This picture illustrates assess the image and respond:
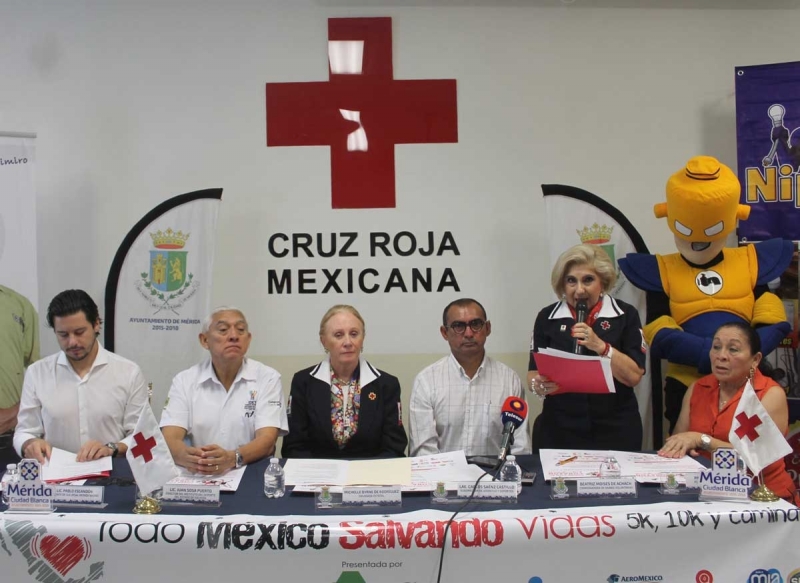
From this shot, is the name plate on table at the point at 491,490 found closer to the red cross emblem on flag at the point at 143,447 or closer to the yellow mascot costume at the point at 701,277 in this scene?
the red cross emblem on flag at the point at 143,447

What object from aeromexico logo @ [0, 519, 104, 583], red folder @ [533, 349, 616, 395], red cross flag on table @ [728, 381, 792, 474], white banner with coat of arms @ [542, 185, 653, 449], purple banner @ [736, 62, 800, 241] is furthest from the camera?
white banner with coat of arms @ [542, 185, 653, 449]

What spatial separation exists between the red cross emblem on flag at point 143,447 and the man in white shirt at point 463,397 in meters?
0.98

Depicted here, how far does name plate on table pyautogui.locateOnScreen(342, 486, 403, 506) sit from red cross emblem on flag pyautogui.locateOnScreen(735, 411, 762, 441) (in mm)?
855

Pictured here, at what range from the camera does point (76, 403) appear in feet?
7.70

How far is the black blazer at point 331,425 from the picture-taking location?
229cm


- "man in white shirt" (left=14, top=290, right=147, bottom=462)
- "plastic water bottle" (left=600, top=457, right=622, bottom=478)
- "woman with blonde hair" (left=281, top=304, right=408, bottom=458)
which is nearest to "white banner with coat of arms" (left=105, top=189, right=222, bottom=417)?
"man in white shirt" (left=14, top=290, right=147, bottom=462)

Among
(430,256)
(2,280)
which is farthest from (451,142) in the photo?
(2,280)

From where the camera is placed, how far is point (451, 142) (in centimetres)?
332

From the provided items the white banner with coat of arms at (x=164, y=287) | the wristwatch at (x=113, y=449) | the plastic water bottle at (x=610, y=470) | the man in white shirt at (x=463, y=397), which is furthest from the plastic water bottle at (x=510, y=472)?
the white banner with coat of arms at (x=164, y=287)

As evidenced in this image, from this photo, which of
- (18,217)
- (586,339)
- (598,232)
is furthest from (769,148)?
(18,217)

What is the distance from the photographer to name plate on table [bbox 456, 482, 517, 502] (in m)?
1.60

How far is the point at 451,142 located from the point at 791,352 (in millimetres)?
1734

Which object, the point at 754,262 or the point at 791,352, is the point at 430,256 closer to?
the point at 754,262

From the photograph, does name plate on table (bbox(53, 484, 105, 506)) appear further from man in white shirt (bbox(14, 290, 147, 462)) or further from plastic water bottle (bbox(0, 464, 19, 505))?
man in white shirt (bbox(14, 290, 147, 462))
